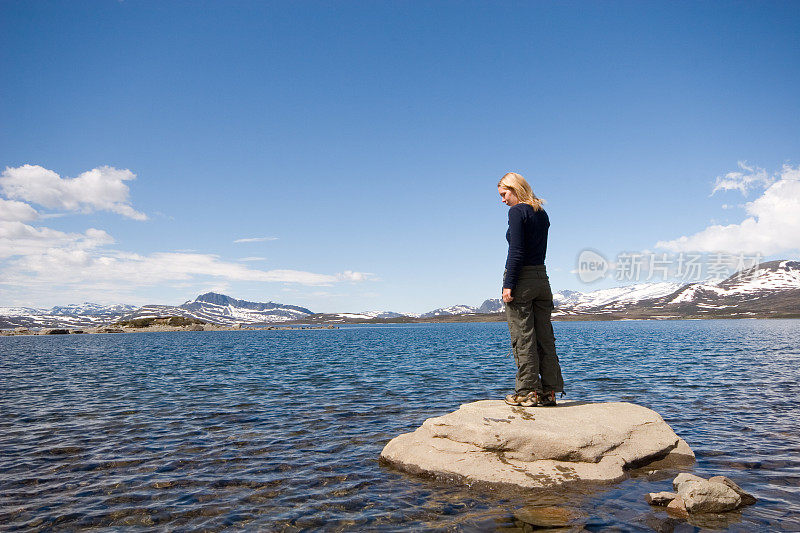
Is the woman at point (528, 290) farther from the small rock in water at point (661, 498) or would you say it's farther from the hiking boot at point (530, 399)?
the small rock in water at point (661, 498)

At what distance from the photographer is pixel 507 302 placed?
32.5ft

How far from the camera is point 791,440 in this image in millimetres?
11523

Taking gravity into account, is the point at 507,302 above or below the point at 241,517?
Result: above

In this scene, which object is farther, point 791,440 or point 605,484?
point 791,440

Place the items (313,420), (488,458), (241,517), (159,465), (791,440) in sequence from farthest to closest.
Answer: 1. (313,420)
2. (791,440)
3. (159,465)
4. (488,458)
5. (241,517)

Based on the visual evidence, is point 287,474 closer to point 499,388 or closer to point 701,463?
point 701,463

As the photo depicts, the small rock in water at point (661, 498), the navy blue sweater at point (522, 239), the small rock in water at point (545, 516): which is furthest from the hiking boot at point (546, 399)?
the small rock in water at point (545, 516)

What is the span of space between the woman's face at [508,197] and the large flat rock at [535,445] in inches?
180

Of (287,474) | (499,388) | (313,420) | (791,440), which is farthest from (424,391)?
(791,440)

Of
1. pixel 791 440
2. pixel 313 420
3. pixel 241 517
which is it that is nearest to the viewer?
pixel 241 517

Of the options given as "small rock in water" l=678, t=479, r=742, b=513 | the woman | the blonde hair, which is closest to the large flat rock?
the woman

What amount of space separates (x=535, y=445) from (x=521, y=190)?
5.26 m

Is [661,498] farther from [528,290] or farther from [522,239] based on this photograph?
[522,239]

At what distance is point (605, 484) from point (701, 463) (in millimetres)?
3031
